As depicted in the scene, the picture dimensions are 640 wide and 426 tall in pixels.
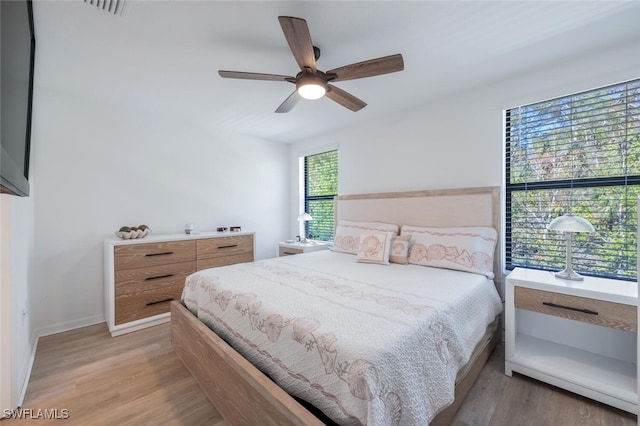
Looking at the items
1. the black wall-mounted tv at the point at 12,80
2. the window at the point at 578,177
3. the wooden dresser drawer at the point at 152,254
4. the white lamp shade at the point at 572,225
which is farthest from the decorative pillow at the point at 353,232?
the black wall-mounted tv at the point at 12,80

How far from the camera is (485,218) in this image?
2.37 m

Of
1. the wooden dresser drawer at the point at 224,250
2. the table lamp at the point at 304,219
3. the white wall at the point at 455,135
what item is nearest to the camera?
the white wall at the point at 455,135

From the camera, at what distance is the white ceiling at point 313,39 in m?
1.53

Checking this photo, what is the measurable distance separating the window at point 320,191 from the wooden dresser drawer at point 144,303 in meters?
2.15

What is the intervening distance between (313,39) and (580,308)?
2.48 m

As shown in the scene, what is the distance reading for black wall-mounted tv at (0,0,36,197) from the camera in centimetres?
104

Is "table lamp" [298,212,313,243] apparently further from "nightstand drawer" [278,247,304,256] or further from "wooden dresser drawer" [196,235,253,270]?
"wooden dresser drawer" [196,235,253,270]

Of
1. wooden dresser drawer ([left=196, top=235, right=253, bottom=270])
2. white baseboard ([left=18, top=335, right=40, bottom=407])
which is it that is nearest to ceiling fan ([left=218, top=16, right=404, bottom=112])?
wooden dresser drawer ([left=196, top=235, right=253, bottom=270])

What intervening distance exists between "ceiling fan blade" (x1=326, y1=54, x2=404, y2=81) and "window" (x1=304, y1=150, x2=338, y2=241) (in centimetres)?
218

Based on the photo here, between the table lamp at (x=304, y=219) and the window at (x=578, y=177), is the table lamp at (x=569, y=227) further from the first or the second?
the table lamp at (x=304, y=219)

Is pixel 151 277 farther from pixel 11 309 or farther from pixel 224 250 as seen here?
pixel 11 309

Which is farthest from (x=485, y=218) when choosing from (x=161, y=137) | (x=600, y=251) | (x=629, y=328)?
(x=161, y=137)

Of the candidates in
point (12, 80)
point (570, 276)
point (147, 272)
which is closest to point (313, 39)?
point (12, 80)

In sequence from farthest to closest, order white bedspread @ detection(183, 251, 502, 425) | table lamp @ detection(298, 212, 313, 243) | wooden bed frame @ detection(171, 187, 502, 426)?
1. table lamp @ detection(298, 212, 313, 243)
2. wooden bed frame @ detection(171, 187, 502, 426)
3. white bedspread @ detection(183, 251, 502, 425)
